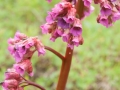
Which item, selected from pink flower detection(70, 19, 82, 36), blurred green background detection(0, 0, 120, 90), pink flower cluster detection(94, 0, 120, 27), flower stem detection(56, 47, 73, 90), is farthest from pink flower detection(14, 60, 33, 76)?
blurred green background detection(0, 0, 120, 90)

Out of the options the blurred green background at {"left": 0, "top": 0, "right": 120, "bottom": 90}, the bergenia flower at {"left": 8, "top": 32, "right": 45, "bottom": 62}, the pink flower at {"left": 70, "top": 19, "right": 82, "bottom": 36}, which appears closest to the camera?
the pink flower at {"left": 70, "top": 19, "right": 82, "bottom": 36}

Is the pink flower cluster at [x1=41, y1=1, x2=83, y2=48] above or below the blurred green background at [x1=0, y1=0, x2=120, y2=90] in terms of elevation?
below

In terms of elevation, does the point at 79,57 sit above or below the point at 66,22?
above

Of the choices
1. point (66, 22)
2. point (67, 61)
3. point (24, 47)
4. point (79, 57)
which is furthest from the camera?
point (79, 57)

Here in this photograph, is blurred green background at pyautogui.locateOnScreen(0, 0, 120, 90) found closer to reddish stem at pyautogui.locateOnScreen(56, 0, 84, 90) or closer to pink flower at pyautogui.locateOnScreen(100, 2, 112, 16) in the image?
reddish stem at pyautogui.locateOnScreen(56, 0, 84, 90)

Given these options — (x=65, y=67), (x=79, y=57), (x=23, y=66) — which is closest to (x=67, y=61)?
(x=65, y=67)

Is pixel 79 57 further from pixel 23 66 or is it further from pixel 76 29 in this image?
pixel 76 29

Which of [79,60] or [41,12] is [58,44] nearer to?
[79,60]
